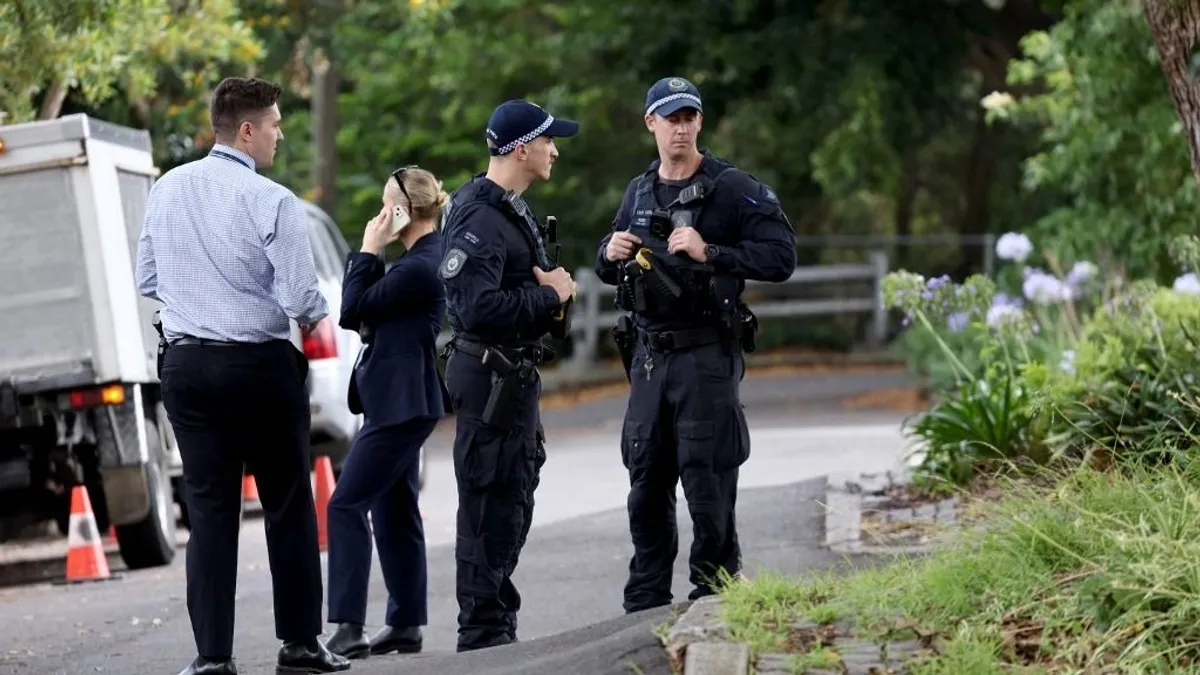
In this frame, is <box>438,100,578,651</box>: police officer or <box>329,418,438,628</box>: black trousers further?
<box>329,418,438,628</box>: black trousers

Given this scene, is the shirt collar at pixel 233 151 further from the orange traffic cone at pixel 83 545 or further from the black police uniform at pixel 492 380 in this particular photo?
the orange traffic cone at pixel 83 545

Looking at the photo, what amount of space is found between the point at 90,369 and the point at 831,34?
48.1 feet

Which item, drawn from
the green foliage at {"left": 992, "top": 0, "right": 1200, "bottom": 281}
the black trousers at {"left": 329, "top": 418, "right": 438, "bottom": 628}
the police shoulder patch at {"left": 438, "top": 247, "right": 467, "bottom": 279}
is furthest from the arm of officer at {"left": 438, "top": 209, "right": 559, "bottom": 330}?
the green foliage at {"left": 992, "top": 0, "right": 1200, "bottom": 281}

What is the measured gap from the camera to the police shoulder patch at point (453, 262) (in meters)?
7.93

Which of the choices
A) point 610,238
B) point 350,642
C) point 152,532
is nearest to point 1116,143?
point 152,532

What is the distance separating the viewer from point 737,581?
7441 millimetres

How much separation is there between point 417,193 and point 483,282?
1.01 meters

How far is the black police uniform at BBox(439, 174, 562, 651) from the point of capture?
7953 mm

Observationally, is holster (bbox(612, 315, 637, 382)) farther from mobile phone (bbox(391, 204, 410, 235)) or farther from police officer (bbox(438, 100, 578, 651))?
mobile phone (bbox(391, 204, 410, 235))

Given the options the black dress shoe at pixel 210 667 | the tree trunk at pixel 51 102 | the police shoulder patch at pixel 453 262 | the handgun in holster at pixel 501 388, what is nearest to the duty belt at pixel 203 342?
the police shoulder patch at pixel 453 262

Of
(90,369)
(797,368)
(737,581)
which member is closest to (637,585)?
(737,581)

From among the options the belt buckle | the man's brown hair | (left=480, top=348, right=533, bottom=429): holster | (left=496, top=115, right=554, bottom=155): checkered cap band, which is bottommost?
(left=480, top=348, right=533, bottom=429): holster

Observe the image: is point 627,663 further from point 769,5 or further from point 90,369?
point 769,5

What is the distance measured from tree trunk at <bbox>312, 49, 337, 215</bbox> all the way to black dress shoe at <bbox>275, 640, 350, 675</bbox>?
18.9 m
